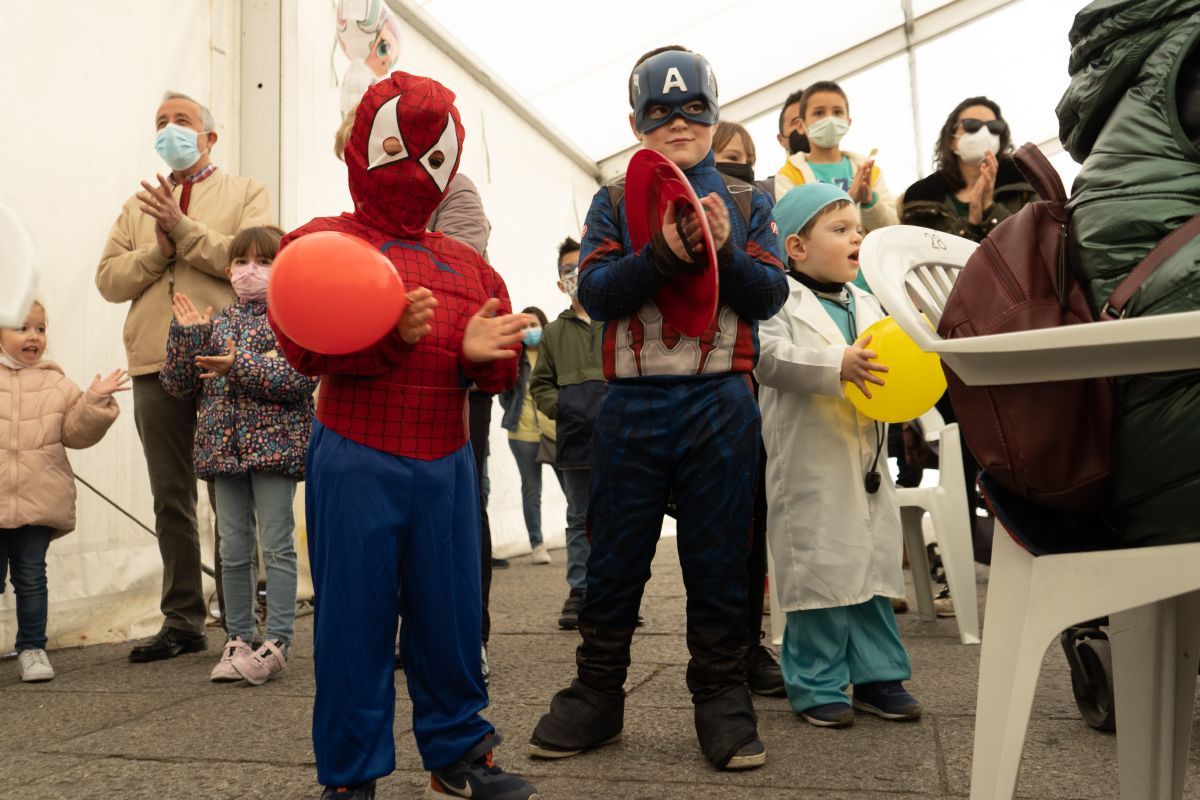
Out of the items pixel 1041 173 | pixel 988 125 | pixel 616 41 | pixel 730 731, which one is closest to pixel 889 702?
pixel 730 731

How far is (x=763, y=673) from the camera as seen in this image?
9.12ft

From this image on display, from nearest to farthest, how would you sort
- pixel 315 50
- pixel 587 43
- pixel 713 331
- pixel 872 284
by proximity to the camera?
pixel 872 284 < pixel 713 331 < pixel 315 50 < pixel 587 43

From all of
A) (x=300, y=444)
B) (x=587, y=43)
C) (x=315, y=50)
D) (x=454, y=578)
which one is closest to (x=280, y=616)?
(x=300, y=444)

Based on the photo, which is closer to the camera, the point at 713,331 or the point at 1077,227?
the point at 1077,227

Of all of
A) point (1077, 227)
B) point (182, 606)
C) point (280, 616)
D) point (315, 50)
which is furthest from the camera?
point (315, 50)

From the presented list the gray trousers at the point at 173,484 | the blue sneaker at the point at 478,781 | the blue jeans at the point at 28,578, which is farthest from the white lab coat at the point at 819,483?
the blue jeans at the point at 28,578

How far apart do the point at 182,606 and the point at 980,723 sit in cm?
298

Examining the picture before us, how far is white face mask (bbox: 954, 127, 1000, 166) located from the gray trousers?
2723mm

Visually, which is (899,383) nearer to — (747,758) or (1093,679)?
(1093,679)

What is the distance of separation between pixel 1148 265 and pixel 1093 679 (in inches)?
52.8

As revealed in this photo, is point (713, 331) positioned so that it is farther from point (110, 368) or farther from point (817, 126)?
point (110, 368)

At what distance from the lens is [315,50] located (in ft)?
16.8

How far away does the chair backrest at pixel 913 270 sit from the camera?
128 centimetres

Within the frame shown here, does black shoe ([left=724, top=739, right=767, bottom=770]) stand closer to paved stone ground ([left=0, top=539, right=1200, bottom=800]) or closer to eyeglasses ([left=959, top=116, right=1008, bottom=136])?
paved stone ground ([left=0, top=539, right=1200, bottom=800])
